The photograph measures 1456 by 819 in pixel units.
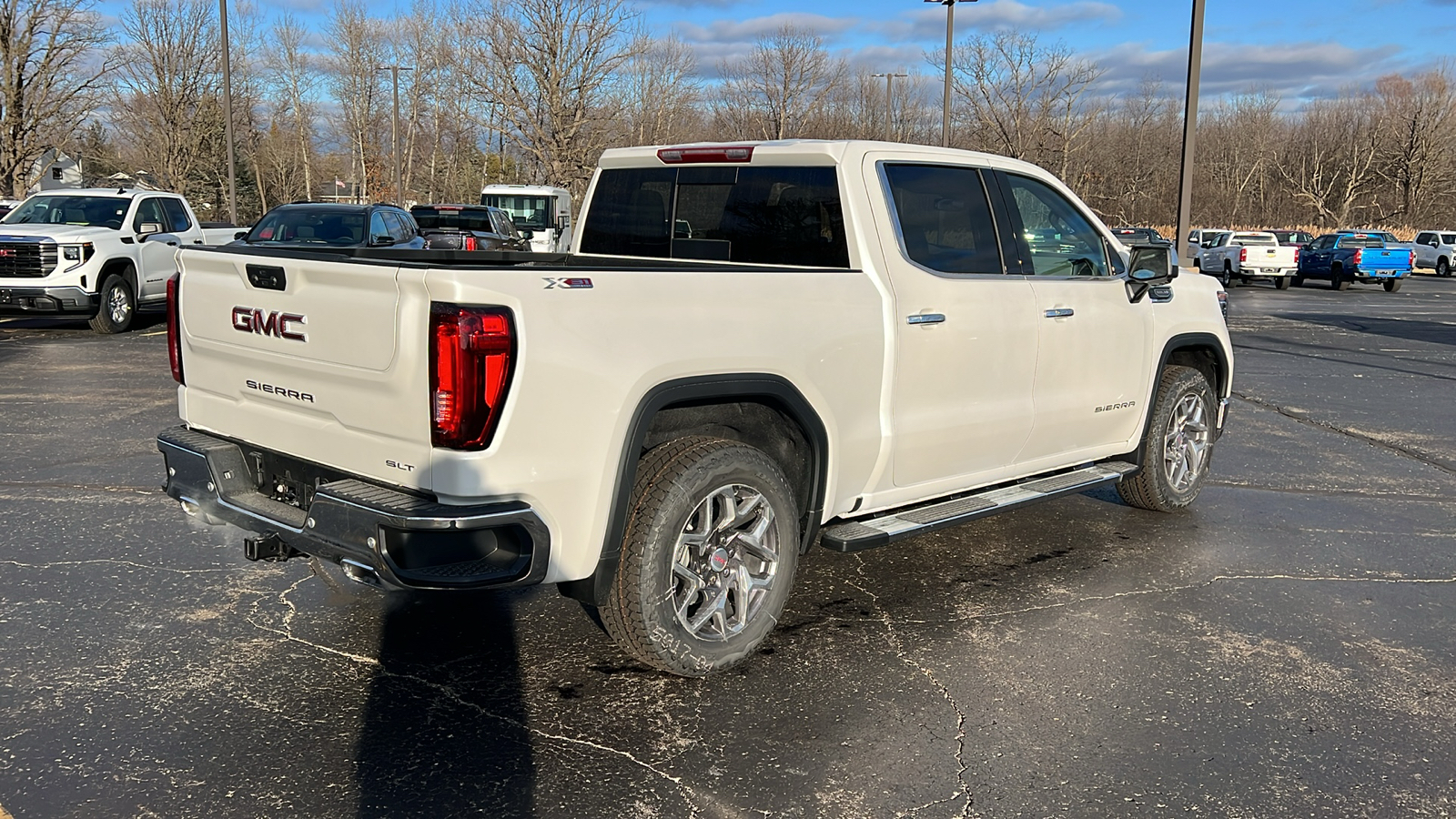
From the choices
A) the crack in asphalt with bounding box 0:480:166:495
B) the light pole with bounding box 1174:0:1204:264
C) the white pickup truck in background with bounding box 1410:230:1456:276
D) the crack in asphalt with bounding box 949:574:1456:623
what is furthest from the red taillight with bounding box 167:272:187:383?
the white pickup truck in background with bounding box 1410:230:1456:276

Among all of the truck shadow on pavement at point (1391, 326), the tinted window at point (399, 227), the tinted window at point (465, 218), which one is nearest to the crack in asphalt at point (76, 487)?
the tinted window at point (399, 227)

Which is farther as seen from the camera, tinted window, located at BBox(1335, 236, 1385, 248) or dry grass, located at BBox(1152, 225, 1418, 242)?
dry grass, located at BBox(1152, 225, 1418, 242)

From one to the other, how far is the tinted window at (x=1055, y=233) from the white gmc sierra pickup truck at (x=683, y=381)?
0.02 m

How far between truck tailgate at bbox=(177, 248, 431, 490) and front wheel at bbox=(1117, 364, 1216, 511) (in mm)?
4433

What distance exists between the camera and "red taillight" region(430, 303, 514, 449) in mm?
3393

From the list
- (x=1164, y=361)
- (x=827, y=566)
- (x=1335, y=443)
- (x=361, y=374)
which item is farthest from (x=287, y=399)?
(x=1335, y=443)

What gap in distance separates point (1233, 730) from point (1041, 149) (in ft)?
134

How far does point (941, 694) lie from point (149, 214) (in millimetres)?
15779

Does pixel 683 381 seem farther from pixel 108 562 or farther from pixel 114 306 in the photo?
pixel 114 306

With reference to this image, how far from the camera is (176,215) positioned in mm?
17250

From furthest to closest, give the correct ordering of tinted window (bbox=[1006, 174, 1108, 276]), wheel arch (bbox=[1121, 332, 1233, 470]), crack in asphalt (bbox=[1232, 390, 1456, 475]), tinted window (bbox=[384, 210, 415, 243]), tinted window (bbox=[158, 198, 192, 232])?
tinted window (bbox=[158, 198, 192, 232]) → tinted window (bbox=[384, 210, 415, 243]) → crack in asphalt (bbox=[1232, 390, 1456, 475]) → wheel arch (bbox=[1121, 332, 1233, 470]) → tinted window (bbox=[1006, 174, 1108, 276])

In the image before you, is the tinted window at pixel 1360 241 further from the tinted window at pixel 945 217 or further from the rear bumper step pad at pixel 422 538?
the rear bumper step pad at pixel 422 538

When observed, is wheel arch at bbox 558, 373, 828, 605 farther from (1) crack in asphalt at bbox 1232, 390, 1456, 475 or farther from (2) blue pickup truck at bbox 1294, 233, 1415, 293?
(2) blue pickup truck at bbox 1294, 233, 1415, 293

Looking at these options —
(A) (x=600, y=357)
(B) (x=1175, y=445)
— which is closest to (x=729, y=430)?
(A) (x=600, y=357)
